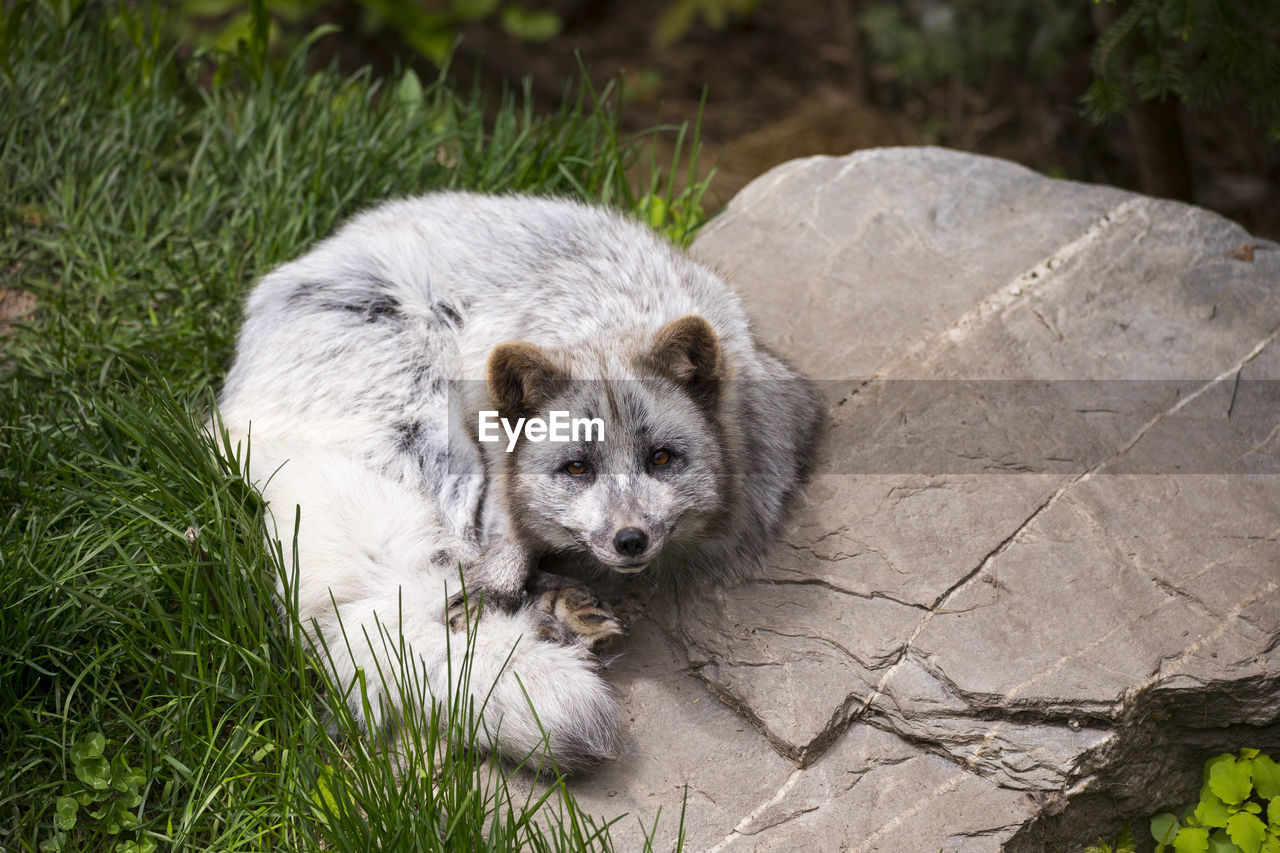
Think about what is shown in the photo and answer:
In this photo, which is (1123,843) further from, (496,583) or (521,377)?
(521,377)

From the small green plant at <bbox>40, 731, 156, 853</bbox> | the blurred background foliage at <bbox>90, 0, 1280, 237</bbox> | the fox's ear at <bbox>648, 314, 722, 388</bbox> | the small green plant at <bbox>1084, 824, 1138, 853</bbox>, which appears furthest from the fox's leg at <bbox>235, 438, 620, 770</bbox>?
the blurred background foliage at <bbox>90, 0, 1280, 237</bbox>

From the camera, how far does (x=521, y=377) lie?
3703 millimetres

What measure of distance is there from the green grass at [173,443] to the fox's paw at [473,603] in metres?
0.29

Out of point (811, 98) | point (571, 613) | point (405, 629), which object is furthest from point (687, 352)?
point (811, 98)

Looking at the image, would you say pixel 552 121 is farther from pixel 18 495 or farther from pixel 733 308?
pixel 18 495

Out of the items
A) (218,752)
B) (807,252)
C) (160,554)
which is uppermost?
(807,252)

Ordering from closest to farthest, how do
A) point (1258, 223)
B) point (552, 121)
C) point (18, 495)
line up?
point (18, 495)
point (552, 121)
point (1258, 223)

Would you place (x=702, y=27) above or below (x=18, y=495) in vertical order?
above

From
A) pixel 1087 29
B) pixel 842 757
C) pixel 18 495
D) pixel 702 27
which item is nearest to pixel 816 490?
pixel 842 757

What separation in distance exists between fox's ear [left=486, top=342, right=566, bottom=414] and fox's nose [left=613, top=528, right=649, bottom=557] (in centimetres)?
56

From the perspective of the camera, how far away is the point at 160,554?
3.98 metres

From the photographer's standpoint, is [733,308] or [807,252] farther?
[807,252]

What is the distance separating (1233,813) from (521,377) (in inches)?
103

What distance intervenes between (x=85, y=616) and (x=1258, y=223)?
7955 millimetres
